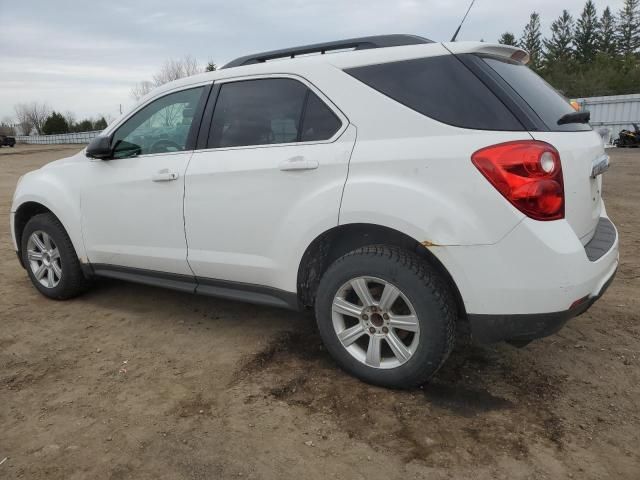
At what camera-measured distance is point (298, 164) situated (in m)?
2.92

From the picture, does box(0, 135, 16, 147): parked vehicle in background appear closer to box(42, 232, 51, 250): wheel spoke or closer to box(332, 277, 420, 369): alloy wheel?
box(42, 232, 51, 250): wheel spoke

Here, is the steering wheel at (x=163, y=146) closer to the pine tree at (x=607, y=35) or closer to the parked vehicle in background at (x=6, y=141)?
the parked vehicle in background at (x=6, y=141)

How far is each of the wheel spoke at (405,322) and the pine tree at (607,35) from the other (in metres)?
68.9

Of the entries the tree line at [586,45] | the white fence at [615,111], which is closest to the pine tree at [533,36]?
the tree line at [586,45]

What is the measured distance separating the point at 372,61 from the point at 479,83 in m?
0.61

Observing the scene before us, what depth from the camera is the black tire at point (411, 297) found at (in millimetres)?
2600

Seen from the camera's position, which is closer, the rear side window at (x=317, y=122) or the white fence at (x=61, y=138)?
the rear side window at (x=317, y=122)

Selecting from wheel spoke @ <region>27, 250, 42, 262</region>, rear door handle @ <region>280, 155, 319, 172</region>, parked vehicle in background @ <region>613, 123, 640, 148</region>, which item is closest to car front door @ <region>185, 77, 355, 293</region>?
rear door handle @ <region>280, 155, 319, 172</region>

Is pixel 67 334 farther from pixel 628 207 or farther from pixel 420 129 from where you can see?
pixel 628 207

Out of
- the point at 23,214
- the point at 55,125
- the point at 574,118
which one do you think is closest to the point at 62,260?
the point at 23,214

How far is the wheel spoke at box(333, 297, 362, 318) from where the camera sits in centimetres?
286

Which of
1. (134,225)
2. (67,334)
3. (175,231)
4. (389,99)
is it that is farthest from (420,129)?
(67,334)

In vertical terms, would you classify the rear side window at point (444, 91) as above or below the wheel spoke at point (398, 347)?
above

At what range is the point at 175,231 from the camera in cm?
352
